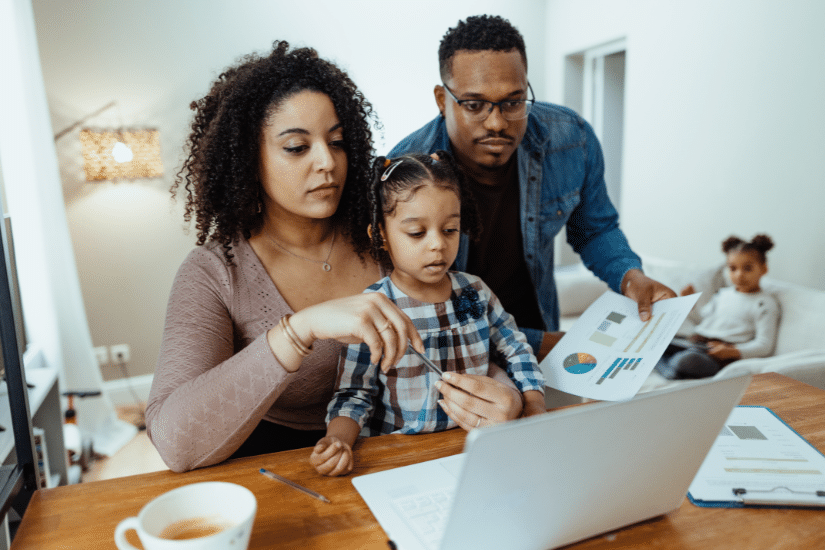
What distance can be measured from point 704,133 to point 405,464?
316cm

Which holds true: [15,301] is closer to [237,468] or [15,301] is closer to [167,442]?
[167,442]

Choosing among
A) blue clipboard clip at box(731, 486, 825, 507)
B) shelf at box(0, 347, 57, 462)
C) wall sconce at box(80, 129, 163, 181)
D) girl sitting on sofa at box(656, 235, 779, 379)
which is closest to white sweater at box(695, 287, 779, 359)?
girl sitting on sofa at box(656, 235, 779, 379)

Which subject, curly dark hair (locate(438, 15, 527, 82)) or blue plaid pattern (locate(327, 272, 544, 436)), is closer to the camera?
blue plaid pattern (locate(327, 272, 544, 436))

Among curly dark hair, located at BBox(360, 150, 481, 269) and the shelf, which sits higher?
curly dark hair, located at BBox(360, 150, 481, 269)

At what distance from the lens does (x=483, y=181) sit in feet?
5.38

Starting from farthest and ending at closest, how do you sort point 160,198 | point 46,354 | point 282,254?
point 160,198 → point 46,354 → point 282,254

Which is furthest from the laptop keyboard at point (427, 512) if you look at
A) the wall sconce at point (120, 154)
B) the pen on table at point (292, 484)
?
the wall sconce at point (120, 154)

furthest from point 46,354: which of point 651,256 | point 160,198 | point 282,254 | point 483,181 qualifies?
point 651,256

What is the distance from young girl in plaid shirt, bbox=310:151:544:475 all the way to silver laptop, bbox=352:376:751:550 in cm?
37

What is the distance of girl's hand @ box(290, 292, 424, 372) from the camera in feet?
2.73

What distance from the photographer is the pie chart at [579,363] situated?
3.75 feet

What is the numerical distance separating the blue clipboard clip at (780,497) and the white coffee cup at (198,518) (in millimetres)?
624

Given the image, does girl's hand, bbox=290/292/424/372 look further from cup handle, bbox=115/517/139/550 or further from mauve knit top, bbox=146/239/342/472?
cup handle, bbox=115/517/139/550

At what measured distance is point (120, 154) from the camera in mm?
3492
